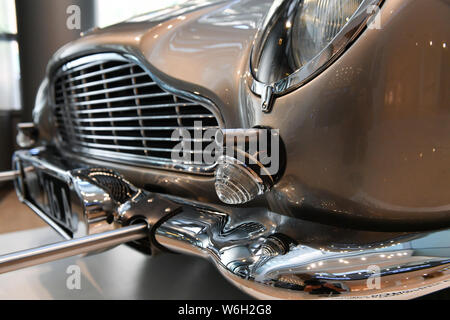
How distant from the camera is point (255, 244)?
716 millimetres

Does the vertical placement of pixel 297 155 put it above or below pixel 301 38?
below

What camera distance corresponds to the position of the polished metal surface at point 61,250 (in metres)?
0.72

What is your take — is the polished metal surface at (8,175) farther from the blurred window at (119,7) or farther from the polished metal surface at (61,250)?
the polished metal surface at (61,250)

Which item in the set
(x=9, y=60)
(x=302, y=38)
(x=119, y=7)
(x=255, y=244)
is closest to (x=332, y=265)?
(x=255, y=244)

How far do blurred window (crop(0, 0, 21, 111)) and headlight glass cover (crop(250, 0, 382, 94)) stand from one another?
3871 millimetres

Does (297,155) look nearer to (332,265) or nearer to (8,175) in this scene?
(332,265)

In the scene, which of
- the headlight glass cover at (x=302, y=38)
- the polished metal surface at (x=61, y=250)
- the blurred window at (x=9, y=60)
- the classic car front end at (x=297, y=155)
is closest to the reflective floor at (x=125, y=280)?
the classic car front end at (x=297, y=155)

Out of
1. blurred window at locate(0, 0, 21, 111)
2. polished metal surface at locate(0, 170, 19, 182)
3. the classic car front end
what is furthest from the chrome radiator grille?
blurred window at locate(0, 0, 21, 111)

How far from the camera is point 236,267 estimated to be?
0.68m

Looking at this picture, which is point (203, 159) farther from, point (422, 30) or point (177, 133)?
point (422, 30)

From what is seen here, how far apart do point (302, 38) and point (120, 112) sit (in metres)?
0.76

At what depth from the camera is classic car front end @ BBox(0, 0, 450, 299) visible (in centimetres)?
59

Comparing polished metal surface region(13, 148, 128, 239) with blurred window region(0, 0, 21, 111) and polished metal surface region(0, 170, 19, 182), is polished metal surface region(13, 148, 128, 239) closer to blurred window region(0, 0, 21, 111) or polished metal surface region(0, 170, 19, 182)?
polished metal surface region(0, 170, 19, 182)
